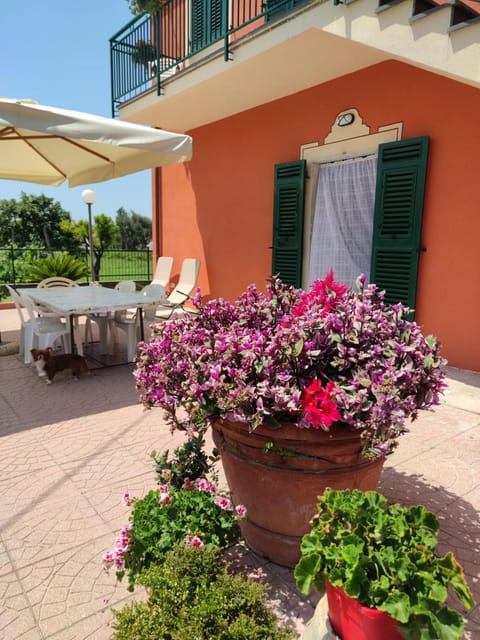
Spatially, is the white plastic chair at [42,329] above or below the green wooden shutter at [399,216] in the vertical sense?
below

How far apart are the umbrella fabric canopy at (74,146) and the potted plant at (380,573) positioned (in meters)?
3.74

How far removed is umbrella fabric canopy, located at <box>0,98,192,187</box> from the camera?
364 cm

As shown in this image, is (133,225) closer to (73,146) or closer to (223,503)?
(73,146)

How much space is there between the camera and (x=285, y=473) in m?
1.65

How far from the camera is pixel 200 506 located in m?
1.66

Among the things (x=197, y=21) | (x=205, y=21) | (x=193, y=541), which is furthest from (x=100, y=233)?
(x=193, y=541)

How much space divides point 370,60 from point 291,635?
17.8ft

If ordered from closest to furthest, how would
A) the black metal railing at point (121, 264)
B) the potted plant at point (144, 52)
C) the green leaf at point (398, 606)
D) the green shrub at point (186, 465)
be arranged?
the green leaf at point (398, 606) < the green shrub at point (186, 465) < the potted plant at point (144, 52) < the black metal railing at point (121, 264)

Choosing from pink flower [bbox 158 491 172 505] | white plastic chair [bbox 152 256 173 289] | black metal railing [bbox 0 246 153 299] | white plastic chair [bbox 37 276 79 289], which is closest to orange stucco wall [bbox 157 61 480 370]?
white plastic chair [bbox 152 256 173 289]

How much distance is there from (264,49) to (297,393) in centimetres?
466

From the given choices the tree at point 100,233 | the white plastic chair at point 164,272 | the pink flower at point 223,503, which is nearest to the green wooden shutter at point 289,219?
the white plastic chair at point 164,272

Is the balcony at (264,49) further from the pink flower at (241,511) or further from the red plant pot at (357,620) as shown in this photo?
the red plant pot at (357,620)

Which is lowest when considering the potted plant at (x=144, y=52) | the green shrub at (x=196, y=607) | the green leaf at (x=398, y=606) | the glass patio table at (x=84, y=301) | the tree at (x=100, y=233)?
the green shrub at (x=196, y=607)

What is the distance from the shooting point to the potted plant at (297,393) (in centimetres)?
149
